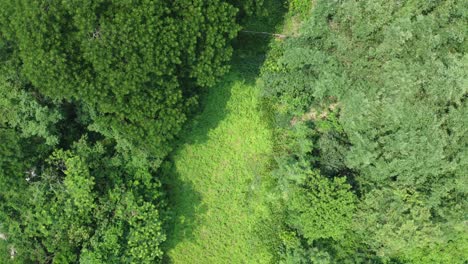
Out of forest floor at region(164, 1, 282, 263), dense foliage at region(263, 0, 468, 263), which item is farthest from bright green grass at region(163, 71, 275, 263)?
dense foliage at region(263, 0, 468, 263)

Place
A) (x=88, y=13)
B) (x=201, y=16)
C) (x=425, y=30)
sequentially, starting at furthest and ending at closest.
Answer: (x=425, y=30), (x=201, y=16), (x=88, y=13)

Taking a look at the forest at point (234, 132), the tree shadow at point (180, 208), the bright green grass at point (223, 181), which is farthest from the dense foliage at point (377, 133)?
the tree shadow at point (180, 208)

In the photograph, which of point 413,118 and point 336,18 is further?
point 336,18

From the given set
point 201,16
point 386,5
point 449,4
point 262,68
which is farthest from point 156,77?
point 449,4

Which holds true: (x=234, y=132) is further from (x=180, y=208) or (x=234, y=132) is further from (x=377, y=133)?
(x=377, y=133)

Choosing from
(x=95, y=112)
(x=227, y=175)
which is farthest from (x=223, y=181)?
(x=95, y=112)

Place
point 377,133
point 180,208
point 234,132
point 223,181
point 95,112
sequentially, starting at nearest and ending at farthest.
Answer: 1. point 95,112
2. point 377,133
3. point 180,208
4. point 223,181
5. point 234,132

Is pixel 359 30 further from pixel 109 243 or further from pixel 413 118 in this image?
pixel 109 243
